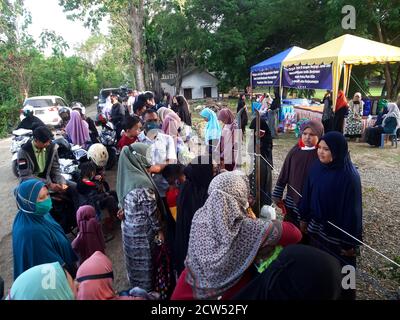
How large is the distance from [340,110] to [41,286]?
9152mm

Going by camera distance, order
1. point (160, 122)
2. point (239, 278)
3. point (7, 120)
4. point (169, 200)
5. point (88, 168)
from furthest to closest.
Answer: point (7, 120) < point (160, 122) < point (88, 168) < point (169, 200) < point (239, 278)

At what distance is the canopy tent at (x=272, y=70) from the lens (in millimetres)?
12742

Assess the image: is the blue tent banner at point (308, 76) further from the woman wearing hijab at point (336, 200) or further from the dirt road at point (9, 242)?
the woman wearing hijab at point (336, 200)

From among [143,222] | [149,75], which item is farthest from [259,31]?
[143,222]

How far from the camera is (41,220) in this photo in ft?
8.53

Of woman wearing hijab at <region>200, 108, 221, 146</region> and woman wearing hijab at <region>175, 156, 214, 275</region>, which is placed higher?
woman wearing hijab at <region>200, 108, 221, 146</region>

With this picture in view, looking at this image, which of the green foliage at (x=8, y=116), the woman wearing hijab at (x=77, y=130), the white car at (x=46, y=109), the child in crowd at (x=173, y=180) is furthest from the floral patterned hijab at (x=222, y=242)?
the green foliage at (x=8, y=116)

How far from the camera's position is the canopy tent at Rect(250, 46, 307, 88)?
12742 mm

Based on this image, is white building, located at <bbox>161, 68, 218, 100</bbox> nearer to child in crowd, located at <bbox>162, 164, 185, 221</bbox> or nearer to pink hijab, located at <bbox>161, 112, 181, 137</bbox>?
pink hijab, located at <bbox>161, 112, 181, 137</bbox>

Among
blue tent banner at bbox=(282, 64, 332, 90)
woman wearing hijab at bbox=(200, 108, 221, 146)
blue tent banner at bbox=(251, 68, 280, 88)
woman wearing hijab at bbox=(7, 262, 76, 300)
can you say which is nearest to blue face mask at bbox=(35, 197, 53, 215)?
woman wearing hijab at bbox=(7, 262, 76, 300)

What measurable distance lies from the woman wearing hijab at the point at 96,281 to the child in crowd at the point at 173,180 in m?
1.14

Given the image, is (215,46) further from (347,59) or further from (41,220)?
(41,220)

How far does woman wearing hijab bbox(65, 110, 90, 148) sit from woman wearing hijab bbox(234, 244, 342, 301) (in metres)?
5.92

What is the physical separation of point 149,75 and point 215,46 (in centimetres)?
919
